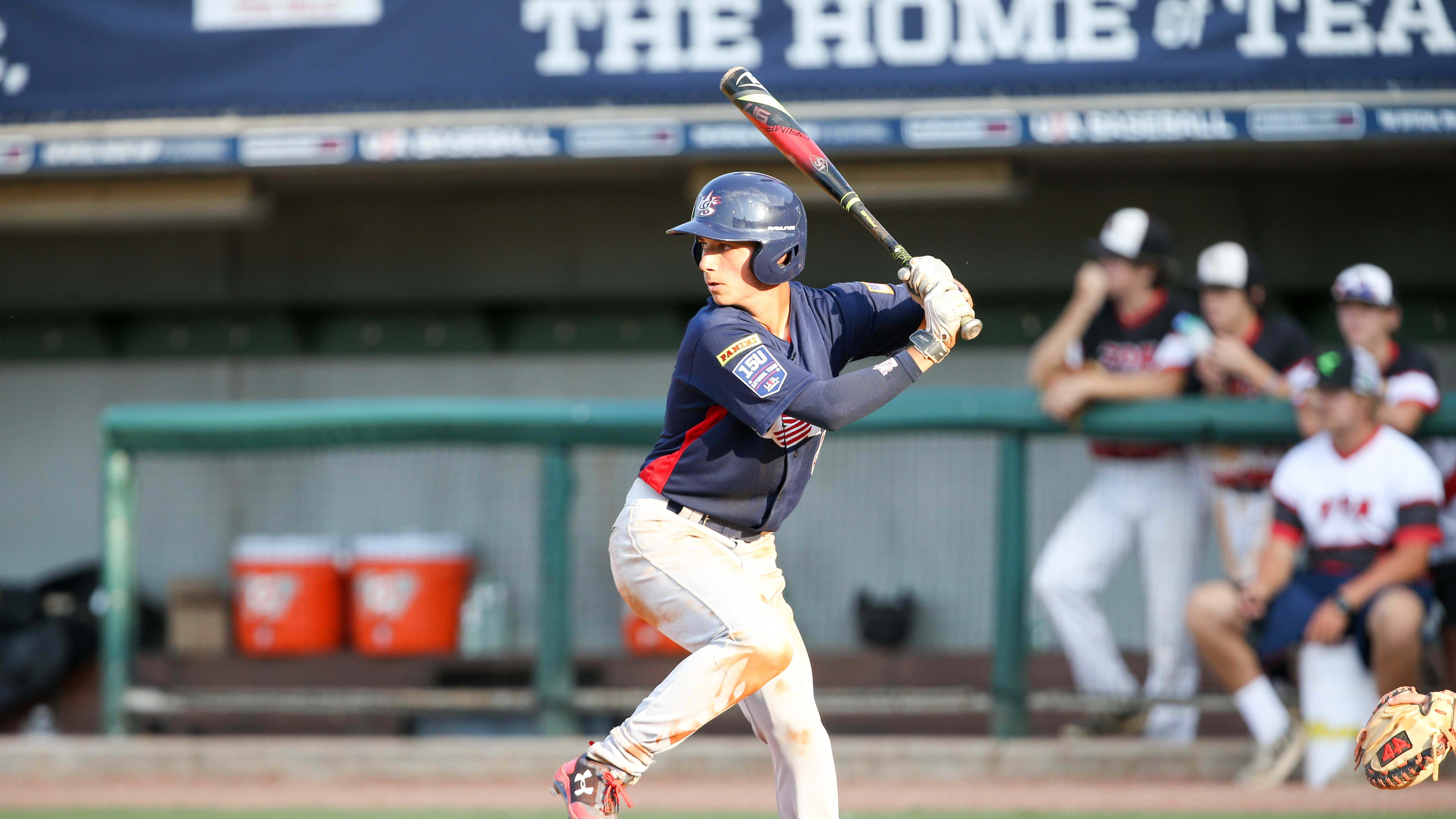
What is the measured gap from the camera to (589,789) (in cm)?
309

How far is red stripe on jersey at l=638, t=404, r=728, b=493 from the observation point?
325cm

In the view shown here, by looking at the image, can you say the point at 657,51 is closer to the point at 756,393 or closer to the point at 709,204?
the point at 709,204

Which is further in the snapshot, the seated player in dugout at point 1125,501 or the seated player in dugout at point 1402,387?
the seated player in dugout at point 1125,501

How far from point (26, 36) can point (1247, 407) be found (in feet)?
16.7

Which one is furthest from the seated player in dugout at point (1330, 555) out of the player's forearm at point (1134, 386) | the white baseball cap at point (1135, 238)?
the white baseball cap at point (1135, 238)

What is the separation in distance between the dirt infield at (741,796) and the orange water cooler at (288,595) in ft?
2.37

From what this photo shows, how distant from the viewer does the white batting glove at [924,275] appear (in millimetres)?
3203

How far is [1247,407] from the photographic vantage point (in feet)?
16.5

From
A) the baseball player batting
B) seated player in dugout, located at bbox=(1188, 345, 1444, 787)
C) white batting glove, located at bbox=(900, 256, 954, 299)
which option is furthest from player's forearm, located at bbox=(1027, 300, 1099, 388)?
white batting glove, located at bbox=(900, 256, 954, 299)

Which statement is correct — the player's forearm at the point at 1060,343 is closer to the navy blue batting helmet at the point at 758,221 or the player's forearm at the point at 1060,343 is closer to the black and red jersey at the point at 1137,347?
the black and red jersey at the point at 1137,347

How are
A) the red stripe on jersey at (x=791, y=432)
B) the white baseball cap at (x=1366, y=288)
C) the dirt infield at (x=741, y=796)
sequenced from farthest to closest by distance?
the white baseball cap at (x=1366, y=288) → the dirt infield at (x=741, y=796) → the red stripe on jersey at (x=791, y=432)

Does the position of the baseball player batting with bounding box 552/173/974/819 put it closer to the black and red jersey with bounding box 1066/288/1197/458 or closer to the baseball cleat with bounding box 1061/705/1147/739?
the black and red jersey with bounding box 1066/288/1197/458

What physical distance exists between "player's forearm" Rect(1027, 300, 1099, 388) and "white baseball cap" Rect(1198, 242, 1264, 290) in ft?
1.27

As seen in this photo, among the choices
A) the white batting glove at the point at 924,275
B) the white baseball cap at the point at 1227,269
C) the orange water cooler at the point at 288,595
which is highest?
the white baseball cap at the point at 1227,269
